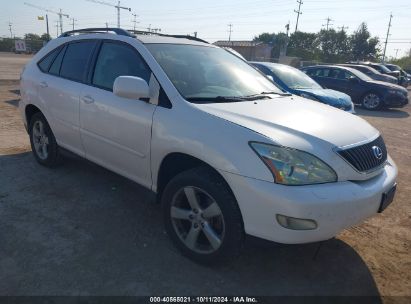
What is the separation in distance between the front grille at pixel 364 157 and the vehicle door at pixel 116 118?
162 centimetres

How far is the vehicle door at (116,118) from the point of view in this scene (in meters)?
3.29

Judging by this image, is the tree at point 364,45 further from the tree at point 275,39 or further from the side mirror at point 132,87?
the side mirror at point 132,87

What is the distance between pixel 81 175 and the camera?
4770mm

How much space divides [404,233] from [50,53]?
4.60 meters

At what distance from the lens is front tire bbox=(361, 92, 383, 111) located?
13.7 m

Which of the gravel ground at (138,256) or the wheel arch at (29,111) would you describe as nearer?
the gravel ground at (138,256)

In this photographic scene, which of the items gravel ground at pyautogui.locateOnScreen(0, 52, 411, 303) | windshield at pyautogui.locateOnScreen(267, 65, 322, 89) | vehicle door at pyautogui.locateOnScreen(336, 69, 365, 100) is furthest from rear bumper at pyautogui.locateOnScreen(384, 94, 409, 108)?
gravel ground at pyautogui.locateOnScreen(0, 52, 411, 303)

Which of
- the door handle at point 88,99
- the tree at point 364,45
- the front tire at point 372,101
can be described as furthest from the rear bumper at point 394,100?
the tree at point 364,45

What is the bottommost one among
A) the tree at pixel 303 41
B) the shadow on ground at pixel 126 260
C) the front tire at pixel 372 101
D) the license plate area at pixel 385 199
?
the shadow on ground at pixel 126 260

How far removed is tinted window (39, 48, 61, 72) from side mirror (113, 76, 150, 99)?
2.01m

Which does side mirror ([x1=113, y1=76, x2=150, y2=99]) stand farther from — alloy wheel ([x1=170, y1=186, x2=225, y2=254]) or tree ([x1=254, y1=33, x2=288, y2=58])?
tree ([x1=254, y1=33, x2=288, y2=58])

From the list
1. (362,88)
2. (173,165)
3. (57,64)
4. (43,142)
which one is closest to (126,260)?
(173,165)

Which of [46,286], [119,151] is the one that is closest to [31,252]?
[46,286]

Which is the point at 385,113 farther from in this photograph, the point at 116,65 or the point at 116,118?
the point at 116,118
